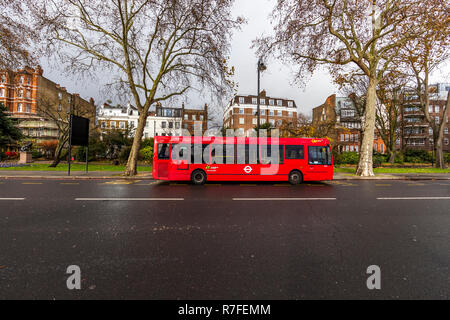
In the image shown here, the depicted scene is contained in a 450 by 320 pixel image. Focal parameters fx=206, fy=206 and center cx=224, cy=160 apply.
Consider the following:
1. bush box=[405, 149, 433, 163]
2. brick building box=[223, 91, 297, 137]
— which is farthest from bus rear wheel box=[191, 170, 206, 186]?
brick building box=[223, 91, 297, 137]

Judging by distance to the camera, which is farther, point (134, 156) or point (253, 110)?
point (253, 110)

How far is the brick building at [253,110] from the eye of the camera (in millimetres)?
54281

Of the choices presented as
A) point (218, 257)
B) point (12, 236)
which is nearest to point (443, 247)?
point (218, 257)

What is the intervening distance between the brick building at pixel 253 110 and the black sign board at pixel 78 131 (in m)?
39.8

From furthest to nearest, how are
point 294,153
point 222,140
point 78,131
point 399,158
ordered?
point 399,158 → point 78,131 → point 294,153 → point 222,140

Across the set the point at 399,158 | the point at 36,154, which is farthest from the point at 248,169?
the point at 36,154

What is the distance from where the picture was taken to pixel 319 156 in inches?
449

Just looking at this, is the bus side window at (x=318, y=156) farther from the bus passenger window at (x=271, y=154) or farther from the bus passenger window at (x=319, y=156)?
the bus passenger window at (x=271, y=154)

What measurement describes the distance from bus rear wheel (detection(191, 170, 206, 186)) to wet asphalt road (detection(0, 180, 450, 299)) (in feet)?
17.6

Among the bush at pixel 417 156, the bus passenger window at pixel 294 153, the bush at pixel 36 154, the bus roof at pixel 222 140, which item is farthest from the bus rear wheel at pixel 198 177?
the bush at pixel 417 156

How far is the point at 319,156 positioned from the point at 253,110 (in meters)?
45.9

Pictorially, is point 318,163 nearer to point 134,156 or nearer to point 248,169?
point 248,169
